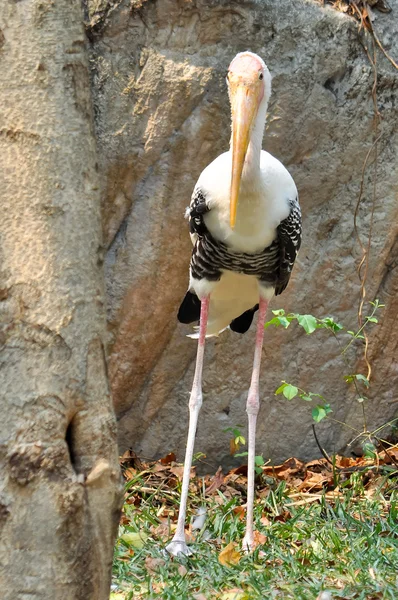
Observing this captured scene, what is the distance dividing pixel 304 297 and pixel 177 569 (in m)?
2.02

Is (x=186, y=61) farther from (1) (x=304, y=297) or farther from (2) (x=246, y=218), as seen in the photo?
(1) (x=304, y=297)

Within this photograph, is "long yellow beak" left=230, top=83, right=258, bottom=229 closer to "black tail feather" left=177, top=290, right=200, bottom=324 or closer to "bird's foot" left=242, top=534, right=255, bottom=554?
"black tail feather" left=177, top=290, right=200, bottom=324

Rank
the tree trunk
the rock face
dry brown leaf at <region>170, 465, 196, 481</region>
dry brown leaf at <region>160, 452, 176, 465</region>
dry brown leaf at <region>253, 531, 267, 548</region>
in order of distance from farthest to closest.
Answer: dry brown leaf at <region>160, 452, 176, 465</region> → dry brown leaf at <region>170, 465, 196, 481</region> → the rock face → dry brown leaf at <region>253, 531, 267, 548</region> → the tree trunk

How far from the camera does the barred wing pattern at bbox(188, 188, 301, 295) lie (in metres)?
4.27

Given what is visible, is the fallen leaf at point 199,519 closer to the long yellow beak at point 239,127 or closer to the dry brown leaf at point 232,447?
the dry brown leaf at point 232,447

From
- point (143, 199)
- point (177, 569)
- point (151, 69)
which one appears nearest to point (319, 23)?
point (151, 69)

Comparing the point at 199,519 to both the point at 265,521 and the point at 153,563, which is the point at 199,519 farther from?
the point at 153,563

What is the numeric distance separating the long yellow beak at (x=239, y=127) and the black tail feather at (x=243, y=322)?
106 cm

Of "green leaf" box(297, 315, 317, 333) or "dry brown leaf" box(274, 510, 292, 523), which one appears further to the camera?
"dry brown leaf" box(274, 510, 292, 523)

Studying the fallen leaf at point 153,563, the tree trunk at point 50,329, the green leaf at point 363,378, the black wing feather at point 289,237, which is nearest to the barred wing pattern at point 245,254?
the black wing feather at point 289,237

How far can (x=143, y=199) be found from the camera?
16.1 feet

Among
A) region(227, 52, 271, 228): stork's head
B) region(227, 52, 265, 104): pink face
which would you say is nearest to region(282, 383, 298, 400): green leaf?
region(227, 52, 271, 228): stork's head

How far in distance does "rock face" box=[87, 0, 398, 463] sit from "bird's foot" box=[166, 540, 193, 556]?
4.37 ft

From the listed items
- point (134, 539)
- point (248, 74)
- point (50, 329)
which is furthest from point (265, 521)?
point (50, 329)
